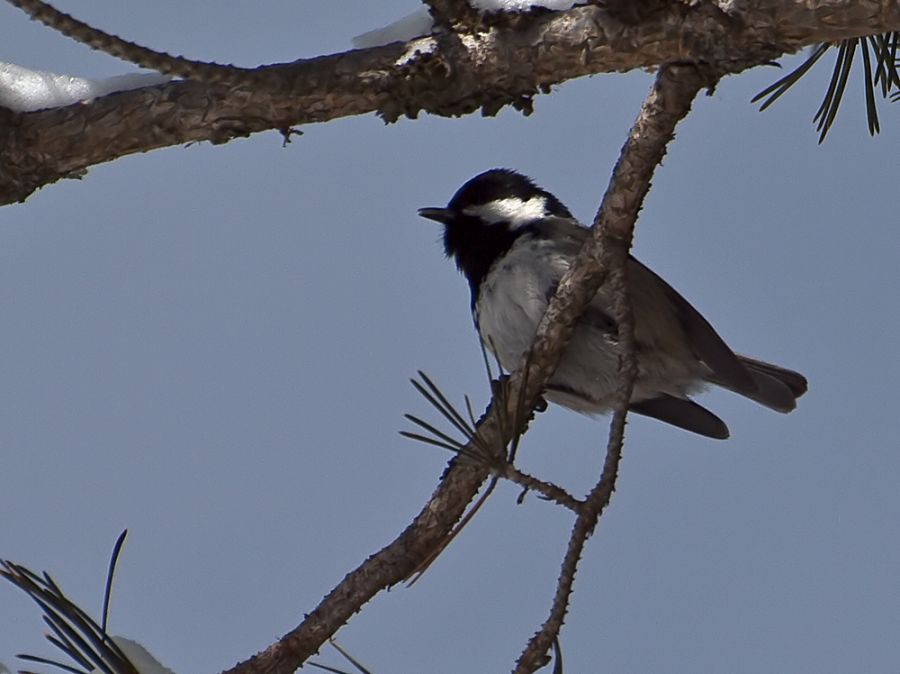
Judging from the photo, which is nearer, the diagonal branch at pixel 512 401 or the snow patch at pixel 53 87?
the diagonal branch at pixel 512 401

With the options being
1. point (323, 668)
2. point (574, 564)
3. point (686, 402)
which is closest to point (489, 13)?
point (574, 564)

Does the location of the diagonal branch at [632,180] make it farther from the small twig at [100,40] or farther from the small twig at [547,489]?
the small twig at [100,40]

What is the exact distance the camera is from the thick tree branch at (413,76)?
208 cm

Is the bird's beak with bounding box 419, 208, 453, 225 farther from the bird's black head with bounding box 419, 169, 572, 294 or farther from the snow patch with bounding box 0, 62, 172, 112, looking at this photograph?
the snow patch with bounding box 0, 62, 172, 112

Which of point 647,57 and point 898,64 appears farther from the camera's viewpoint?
point 898,64

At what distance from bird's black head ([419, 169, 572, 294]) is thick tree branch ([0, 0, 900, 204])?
132cm

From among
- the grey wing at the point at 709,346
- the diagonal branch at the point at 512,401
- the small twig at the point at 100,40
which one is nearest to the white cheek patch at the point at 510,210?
the grey wing at the point at 709,346

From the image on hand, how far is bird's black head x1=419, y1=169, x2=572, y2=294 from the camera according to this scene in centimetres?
366

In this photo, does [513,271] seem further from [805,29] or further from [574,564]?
[574,564]

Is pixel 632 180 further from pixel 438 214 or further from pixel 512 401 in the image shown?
pixel 438 214

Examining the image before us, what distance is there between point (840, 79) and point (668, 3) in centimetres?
89

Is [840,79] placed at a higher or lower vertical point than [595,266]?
higher

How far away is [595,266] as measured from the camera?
2.30m

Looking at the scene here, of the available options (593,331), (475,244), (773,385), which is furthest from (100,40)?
(773,385)
